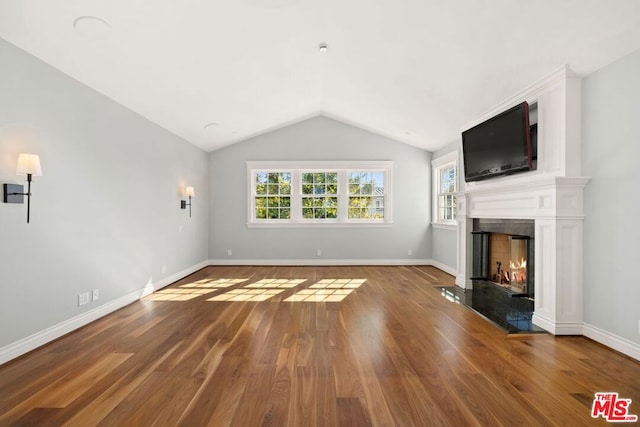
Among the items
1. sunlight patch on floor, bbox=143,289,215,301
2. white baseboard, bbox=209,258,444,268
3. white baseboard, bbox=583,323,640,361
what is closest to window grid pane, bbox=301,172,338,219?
white baseboard, bbox=209,258,444,268

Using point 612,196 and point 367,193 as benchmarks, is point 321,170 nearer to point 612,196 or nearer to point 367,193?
point 367,193

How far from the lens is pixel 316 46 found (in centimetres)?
366

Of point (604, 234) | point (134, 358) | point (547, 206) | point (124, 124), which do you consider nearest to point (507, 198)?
point (547, 206)

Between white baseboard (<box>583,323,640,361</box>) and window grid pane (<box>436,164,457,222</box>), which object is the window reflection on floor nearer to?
window grid pane (<box>436,164,457,222</box>)

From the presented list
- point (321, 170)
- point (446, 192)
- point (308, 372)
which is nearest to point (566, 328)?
point (308, 372)

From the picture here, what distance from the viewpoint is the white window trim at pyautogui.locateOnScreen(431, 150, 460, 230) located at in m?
5.72

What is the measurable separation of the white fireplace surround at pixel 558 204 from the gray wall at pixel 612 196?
8 centimetres

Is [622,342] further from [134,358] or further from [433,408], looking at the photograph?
[134,358]

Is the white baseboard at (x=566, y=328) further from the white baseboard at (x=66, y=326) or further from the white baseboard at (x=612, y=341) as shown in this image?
the white baseboard at (x=66, y=326)

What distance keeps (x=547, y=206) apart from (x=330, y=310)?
2.55 m

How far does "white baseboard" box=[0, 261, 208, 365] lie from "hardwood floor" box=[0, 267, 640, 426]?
0.31 feet

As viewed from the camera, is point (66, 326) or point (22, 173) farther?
point (66, 326)

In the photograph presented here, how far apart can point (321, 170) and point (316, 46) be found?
3503 millimetres

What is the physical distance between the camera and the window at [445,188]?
6.01 m
